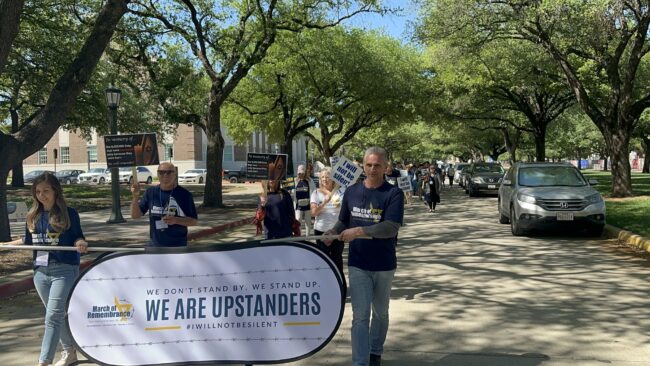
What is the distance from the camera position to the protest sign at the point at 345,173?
8.26 meters

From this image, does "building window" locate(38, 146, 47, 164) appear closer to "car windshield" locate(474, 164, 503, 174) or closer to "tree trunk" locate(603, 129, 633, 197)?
"car windshield" locate(474, 164, 503, 174)

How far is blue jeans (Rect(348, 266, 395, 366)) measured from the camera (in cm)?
410

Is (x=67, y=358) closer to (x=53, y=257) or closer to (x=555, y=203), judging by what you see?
(x=53, y=257)

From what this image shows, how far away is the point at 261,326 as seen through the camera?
13.1 feet

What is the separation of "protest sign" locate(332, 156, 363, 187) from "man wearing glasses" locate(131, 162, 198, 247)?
2.98m

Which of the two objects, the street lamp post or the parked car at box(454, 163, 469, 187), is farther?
the parked car at box(454, 163, 469, 187)

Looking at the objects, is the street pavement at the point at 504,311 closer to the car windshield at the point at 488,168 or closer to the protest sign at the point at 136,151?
the protest sign at the point at 136,151

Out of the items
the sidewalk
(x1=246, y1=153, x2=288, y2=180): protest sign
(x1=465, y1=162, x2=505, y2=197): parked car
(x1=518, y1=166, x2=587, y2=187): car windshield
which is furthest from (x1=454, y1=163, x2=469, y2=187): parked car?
(x1=246, y1=153, x2=288, y2=180): protest sign

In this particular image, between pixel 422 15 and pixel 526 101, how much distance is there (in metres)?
16.4

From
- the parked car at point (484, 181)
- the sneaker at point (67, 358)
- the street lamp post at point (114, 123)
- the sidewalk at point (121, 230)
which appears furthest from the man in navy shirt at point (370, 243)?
the parked car at point (484, 181)

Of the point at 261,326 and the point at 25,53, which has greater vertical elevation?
the point at 25,53

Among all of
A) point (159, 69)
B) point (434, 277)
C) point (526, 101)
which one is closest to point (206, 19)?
point (159, 69)

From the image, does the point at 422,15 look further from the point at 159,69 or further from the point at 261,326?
the point at 261,326

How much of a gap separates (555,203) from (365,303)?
9.00m
